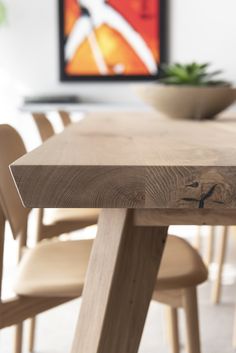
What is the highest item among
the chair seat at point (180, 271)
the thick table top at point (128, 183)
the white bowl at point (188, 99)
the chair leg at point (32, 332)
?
the thick table top at point (128, 183)

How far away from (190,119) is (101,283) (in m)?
1.26

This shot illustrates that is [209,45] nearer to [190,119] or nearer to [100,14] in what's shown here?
[100,14]

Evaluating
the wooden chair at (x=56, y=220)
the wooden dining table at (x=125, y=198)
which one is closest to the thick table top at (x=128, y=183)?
the wooden dining table at (x=125, y=198)

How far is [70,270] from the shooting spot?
1.33m

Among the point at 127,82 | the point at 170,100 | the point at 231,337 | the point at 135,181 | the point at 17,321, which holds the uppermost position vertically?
the point at 135,181

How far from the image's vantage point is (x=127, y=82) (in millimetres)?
4555

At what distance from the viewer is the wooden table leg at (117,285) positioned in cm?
101

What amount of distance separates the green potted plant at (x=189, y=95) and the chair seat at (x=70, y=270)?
76 cm

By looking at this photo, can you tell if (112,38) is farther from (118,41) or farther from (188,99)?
(188,99)

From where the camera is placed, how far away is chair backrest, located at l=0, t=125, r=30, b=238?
1.27m

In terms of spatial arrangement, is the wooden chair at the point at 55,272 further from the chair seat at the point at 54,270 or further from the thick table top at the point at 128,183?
the thick table top at the point at 128,183

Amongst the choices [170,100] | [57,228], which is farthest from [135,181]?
[170,100]

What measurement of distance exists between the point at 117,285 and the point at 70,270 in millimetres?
328

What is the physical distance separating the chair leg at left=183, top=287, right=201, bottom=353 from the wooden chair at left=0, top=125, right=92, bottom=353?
0.25m
